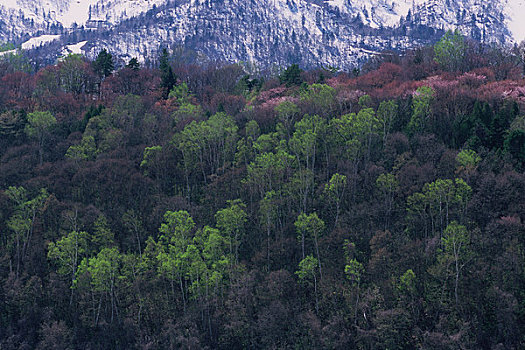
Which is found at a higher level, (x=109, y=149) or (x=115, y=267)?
(x=109, y=149)

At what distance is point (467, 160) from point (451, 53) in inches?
1902

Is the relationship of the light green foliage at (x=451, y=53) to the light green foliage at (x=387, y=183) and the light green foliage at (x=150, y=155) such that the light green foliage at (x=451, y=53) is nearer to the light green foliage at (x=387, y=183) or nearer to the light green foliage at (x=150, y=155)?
the light green foliage at (x=387, y=183)

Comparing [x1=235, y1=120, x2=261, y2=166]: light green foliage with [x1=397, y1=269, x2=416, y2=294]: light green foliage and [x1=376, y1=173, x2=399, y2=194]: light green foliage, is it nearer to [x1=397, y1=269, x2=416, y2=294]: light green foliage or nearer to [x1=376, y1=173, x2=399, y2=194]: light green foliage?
[x1=376, y1=173, x2=399, y2=194]: light green foliage

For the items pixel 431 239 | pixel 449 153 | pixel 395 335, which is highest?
pixel 449 153

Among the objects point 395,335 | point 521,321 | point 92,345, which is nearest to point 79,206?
point 92,345

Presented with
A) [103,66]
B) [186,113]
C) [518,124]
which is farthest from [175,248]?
[103,66]

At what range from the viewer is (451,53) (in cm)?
9825

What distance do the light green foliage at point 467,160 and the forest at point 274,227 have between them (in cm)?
15

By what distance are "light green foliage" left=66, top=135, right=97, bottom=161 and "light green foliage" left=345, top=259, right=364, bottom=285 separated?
37.6m

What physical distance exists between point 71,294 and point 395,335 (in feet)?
101

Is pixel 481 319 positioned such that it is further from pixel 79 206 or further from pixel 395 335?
pixel 79 206

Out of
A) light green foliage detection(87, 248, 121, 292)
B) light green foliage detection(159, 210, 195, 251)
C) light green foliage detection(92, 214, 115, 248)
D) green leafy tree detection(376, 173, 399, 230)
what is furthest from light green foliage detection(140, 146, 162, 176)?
green leafy tree detection(376, 173, 399, 230)

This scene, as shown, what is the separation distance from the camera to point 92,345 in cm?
5059

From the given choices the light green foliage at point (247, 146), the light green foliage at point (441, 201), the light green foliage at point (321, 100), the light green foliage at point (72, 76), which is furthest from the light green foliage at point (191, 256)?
the light green foliage at point (72, 76)
